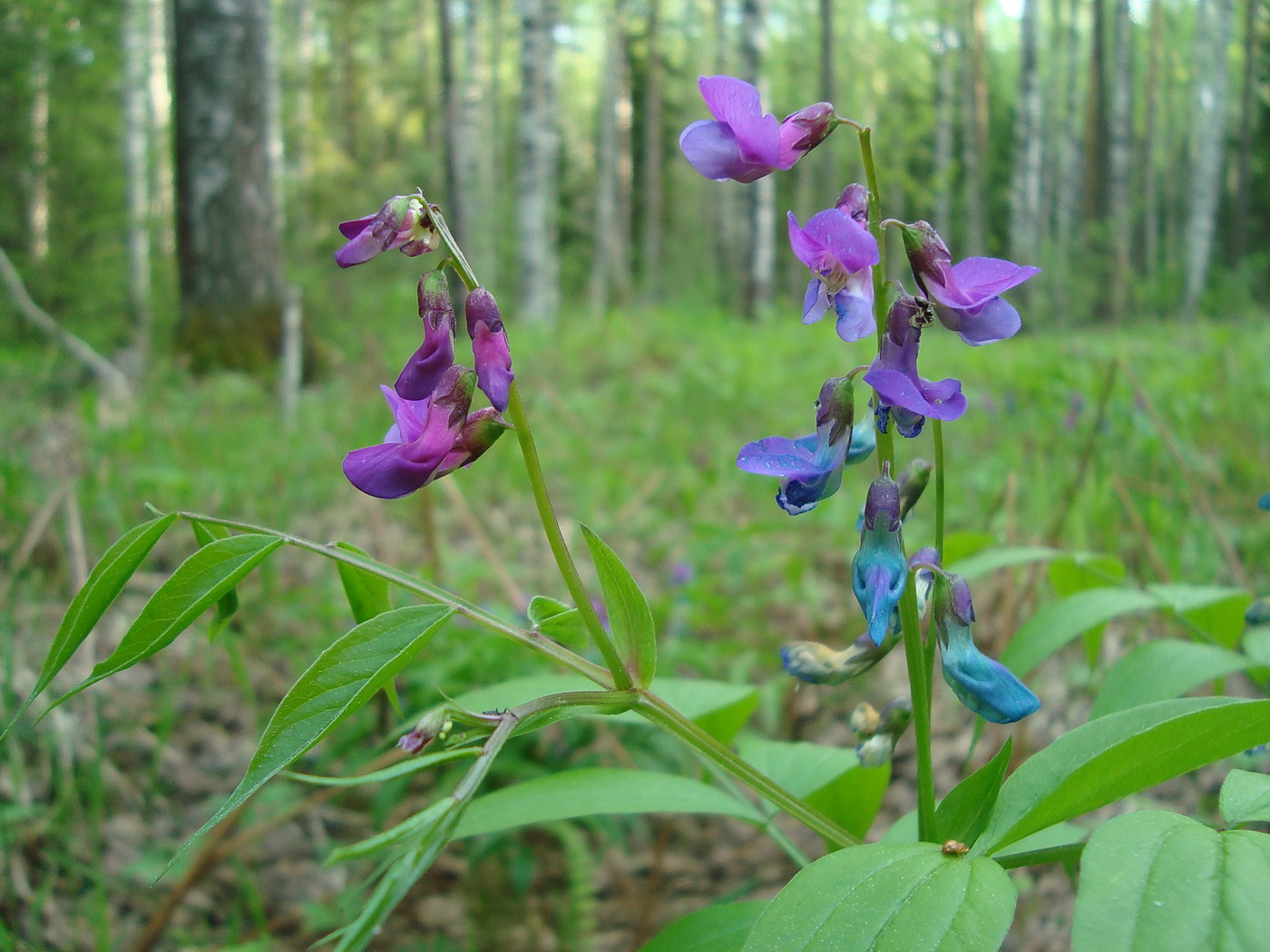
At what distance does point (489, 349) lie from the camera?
2.72 feet

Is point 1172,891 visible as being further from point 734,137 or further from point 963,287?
point 734,137

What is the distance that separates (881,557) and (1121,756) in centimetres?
27

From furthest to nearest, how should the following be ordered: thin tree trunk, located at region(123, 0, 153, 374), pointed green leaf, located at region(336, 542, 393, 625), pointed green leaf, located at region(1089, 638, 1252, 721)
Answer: thin tree trunk, located at region(123, 0, 153, 374) → pointed green leaf, located at region(1089, 638, 1252, 721) → pointed green leaf, located at region(336, 542, 393, 625)

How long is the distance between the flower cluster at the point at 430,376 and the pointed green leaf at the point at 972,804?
548 mm

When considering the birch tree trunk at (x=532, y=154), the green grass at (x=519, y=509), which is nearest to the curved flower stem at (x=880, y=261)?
the green grass at (x=519, y=509)

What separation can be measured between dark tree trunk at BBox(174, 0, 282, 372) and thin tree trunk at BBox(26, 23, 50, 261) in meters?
0.79

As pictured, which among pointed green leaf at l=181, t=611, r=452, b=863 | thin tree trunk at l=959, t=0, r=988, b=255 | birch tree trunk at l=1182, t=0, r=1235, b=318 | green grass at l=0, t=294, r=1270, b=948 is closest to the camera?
pointed green leaf at l=181, t=611, r=452, b=863

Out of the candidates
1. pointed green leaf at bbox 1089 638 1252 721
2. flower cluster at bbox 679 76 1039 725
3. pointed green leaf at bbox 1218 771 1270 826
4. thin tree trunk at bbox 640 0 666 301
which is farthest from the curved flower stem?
thin tree trunk at bbox 640 0 666 301

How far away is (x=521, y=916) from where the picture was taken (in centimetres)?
202

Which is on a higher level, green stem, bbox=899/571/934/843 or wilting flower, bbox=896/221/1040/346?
wilting flower, bbox=896/221/1040/346

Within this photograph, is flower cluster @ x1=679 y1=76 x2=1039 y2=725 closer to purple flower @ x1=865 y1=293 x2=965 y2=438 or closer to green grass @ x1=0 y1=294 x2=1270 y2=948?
purple flower @ x1=865 y1=293 x2=965 y2=438

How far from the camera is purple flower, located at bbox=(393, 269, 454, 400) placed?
817 millimetres

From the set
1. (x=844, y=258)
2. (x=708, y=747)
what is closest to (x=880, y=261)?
(x=844, y=258)

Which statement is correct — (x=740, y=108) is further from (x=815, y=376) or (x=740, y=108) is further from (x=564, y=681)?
(x=815, y=376)
